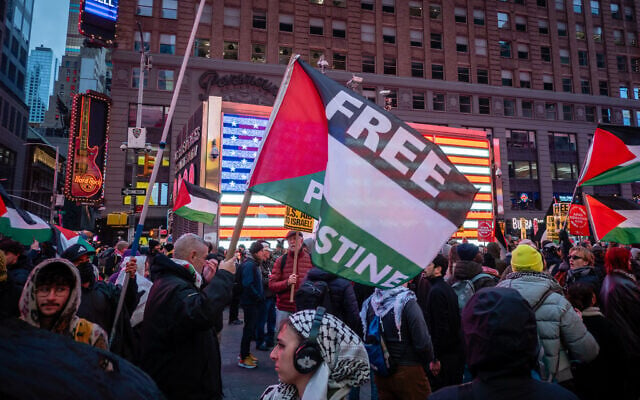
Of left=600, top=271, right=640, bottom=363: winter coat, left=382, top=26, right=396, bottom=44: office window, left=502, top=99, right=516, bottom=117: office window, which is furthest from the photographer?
left=502, top=99, right=516, bottom=117: office window

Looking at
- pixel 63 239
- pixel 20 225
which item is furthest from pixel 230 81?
pixel 20 225

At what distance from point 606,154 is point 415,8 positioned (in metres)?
40.2

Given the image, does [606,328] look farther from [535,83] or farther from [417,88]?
[535,83]

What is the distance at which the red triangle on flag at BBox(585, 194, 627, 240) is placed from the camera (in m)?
8.51

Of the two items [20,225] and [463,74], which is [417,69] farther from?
[20,225]

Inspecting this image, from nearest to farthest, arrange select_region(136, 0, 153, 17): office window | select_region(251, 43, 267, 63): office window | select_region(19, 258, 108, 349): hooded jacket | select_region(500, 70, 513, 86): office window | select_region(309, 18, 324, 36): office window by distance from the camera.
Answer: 1. select_region(19, 258, 108, 349): hooded jacket
2. select_region(136, 0, 153, 17): office window
3. select_region(251, 43, 267, 63): office window
4. select_region(309, 18, 324, 36): office window
5. select_region(500, 70, 513, 86): office window

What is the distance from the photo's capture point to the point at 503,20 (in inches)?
1738

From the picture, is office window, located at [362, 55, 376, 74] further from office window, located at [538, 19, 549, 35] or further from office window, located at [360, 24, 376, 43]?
office window, located at [538, 19, 549, 35]

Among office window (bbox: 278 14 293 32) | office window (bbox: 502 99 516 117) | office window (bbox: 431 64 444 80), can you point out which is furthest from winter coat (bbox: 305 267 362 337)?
office window (bbox: 502 99 516 117)

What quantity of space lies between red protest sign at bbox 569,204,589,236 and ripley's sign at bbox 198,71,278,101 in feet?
83.4

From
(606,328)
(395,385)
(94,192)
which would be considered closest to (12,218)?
(395,385)

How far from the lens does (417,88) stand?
39.8 meters

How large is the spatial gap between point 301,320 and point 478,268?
371 cm

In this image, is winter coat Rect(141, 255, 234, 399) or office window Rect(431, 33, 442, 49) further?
office window Rect(431, 33, 442, 49)
